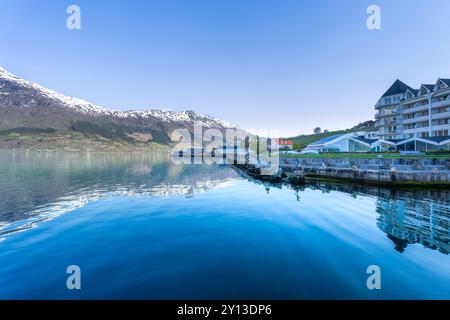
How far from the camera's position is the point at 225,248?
15.0 m

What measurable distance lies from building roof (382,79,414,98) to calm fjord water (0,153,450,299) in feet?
249

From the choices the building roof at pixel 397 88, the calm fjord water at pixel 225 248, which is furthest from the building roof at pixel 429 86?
the calm fjord water at pixel 225 248

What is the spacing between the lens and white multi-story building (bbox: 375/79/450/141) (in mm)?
65812

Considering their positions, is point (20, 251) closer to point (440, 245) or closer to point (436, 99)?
point (440, 245)

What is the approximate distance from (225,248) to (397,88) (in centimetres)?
10227

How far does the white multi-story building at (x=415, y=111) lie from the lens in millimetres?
65812

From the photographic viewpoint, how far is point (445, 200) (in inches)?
1088

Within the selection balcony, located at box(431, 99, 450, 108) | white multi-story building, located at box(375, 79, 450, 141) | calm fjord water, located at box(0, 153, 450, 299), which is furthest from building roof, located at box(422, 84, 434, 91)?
calm fjord water, located at box(0, 153, 450, 299)

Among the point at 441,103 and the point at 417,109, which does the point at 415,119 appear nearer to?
the point at 417,109

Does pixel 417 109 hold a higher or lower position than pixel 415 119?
higher

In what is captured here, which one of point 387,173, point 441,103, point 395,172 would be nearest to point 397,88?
point 441,103

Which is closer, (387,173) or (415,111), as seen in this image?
(387,173)

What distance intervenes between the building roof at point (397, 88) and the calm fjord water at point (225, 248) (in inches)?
2983

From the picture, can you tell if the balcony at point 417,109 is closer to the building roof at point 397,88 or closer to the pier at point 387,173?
the building roof at point 397,88
